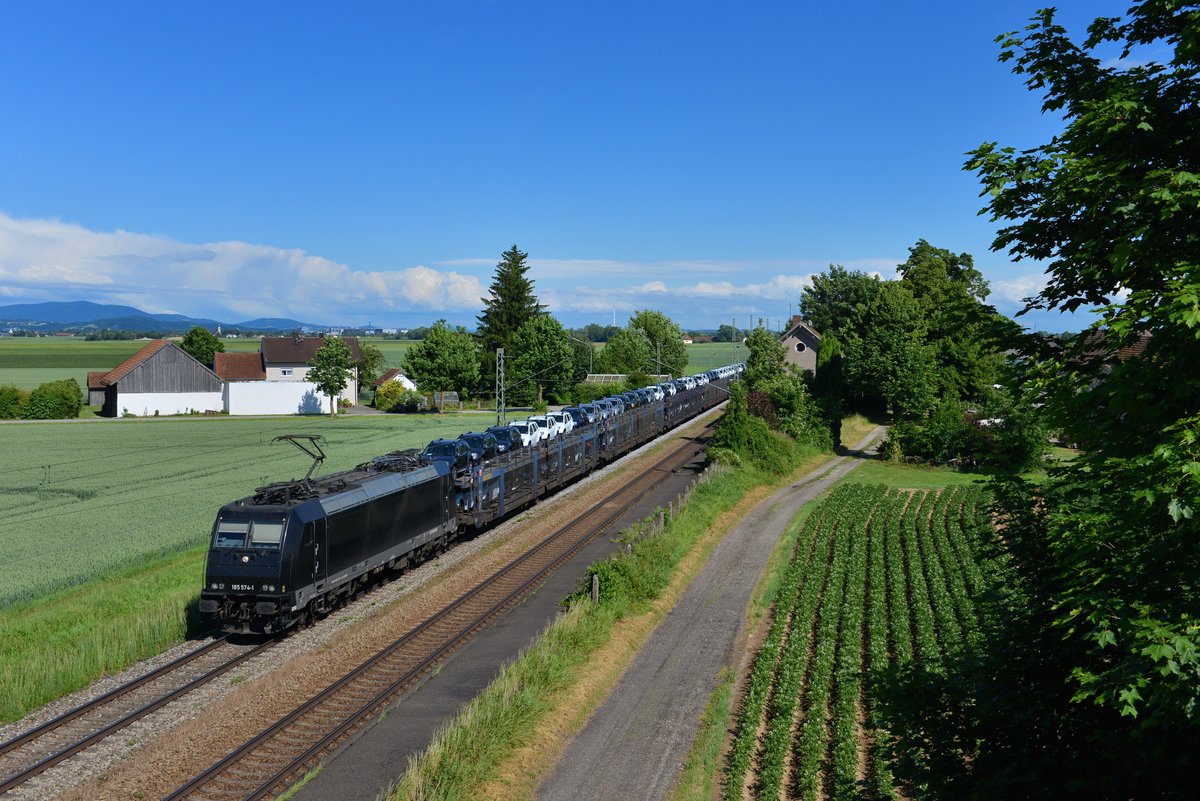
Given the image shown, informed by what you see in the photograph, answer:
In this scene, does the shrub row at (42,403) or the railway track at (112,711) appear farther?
the shrub row at (42,403)

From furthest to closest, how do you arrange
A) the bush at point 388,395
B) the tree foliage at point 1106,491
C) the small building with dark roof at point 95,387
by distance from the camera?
the bush at point 388,395, the small building with dark roof at point 95,387, the tree foliage at point 1106,491

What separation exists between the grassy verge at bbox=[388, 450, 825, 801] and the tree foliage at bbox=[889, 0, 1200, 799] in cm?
764

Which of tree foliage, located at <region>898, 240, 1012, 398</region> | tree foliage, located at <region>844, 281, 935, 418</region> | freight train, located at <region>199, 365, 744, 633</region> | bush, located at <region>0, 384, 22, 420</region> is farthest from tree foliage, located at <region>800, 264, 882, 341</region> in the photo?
bush, located at <region>0, 384, 22, 420</region>

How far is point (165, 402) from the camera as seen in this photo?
8681cm

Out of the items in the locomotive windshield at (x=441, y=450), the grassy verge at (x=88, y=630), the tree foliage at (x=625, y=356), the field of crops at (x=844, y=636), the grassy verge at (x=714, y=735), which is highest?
the tree foliage at (x=625, y=356)

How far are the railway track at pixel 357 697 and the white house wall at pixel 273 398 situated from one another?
68.7 m

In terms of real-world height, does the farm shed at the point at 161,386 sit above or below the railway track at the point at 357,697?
above

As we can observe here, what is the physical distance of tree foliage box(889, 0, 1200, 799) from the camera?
20.3 feet

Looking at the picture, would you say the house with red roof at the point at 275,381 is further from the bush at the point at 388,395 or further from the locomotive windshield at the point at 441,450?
the locomotive windshield at the point at 441,450

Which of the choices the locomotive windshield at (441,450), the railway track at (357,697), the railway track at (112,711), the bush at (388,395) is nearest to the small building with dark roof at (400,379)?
the bush at (388,395)

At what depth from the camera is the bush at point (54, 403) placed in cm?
8050

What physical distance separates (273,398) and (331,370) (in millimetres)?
10644

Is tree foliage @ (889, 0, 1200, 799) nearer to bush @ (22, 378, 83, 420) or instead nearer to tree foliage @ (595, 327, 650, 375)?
tree foliage @ (595, 327, 650, 375)

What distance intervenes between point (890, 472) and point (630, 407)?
1695 cm
